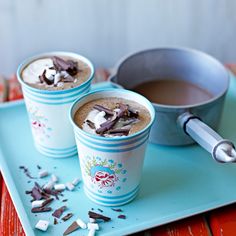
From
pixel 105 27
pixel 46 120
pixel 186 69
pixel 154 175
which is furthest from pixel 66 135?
pixel 105 27

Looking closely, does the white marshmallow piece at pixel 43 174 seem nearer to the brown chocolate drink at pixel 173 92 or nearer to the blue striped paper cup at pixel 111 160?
the blue striped paper cup at pixel 111 160

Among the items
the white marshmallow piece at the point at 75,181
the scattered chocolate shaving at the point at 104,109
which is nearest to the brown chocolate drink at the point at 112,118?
the scattered chocolate shaving at the point at 104,109

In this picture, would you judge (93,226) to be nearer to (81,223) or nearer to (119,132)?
(81,223)

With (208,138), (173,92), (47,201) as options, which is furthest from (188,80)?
(47,201)

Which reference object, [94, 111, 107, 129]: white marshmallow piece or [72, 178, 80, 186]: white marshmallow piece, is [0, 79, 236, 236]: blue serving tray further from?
[94, 111, 107, 129]: white marshmallow piece

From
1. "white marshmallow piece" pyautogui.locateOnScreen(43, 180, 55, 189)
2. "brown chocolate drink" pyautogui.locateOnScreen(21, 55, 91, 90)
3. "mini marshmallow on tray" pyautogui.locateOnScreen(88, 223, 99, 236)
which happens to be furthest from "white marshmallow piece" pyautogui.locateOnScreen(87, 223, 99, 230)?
"brown chocolate drink" pyautogui.locateOnScreen(21, 55, 91, 90)

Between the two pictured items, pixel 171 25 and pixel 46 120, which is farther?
pixel 171 25

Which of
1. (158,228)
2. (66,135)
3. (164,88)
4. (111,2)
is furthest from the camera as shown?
(111,2)

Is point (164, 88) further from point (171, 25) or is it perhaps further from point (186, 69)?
point (171, 25)
